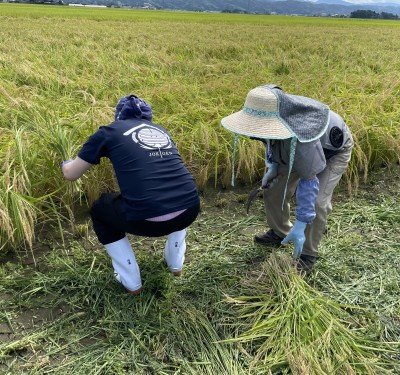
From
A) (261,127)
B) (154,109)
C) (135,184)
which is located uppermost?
(261,127)

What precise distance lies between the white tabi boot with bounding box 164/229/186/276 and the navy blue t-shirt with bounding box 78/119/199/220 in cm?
25

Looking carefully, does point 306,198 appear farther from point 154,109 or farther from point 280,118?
point 154,109

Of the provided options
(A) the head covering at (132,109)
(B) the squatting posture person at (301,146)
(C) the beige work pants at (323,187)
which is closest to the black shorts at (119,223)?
(A) the head covering at (132,109)

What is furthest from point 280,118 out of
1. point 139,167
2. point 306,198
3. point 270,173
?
point 139,167

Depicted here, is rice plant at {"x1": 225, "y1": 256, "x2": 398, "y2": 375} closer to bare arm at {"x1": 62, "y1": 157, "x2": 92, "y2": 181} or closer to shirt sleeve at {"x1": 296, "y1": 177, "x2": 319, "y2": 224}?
shirt sleeve at {"x1": 296, "y1": 177, "x2": 319, "y2": 224}

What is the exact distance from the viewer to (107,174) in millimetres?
2898

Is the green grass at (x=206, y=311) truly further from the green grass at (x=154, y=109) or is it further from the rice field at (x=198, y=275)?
the green grass at (x=154, y=109)

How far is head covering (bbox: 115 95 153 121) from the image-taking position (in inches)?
76.4

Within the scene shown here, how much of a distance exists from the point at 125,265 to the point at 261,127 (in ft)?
3.20

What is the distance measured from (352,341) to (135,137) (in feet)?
4.45

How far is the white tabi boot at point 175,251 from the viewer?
206 cm

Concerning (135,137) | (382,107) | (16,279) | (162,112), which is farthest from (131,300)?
(382,107)

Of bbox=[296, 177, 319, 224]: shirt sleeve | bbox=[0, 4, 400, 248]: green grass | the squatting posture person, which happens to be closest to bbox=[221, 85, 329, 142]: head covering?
the squatting posture person

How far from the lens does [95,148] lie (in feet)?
6.06
